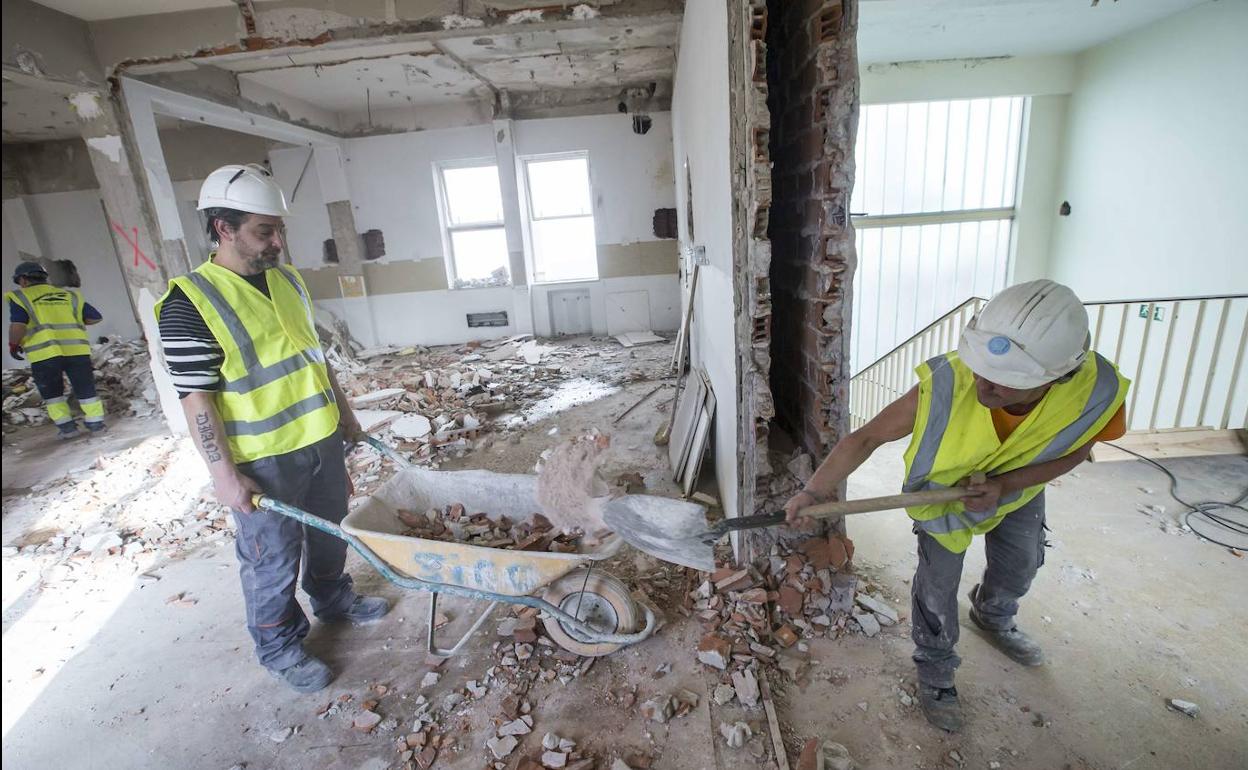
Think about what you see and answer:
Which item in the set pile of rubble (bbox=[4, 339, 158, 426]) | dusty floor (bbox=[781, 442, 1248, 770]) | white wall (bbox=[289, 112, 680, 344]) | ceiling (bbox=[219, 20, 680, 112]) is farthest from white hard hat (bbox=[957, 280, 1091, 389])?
pile of rubble (bbox=[4, 339, 158, 426])

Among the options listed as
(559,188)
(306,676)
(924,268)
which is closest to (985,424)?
(306,676)

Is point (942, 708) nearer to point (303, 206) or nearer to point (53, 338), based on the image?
point (53, 338)

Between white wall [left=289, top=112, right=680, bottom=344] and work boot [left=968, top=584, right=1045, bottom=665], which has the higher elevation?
white wall [left=289, top=112, right=680, bottom=344]

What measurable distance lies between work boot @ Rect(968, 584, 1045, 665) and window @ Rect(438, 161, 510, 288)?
23.6 ft

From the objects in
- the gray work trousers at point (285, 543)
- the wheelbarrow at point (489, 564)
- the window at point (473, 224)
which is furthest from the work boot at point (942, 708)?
the window at point (473, 224)

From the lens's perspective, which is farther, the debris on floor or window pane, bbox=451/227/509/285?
window pane, bbox=451/227/509/285

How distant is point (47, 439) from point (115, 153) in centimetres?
317

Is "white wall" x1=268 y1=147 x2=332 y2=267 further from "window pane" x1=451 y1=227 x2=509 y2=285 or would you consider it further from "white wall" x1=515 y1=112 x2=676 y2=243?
"white wall" x1=515 y1=112 x2=676 y2=243

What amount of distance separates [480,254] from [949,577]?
759cm

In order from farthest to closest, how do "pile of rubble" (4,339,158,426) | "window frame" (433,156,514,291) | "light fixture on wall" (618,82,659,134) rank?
1. "window frame" (433,156,514,291)
2. "light fixture on wall" (618,82,659,134)
3. "pile of rubble" (4,339,158,426)

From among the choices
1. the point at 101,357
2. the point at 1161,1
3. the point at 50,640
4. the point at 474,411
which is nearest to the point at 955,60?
the point at 1161,1

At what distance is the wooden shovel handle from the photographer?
5.37 feet

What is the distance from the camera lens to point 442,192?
7961mm

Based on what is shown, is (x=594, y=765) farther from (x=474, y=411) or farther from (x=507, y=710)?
(x=474, y=411)
